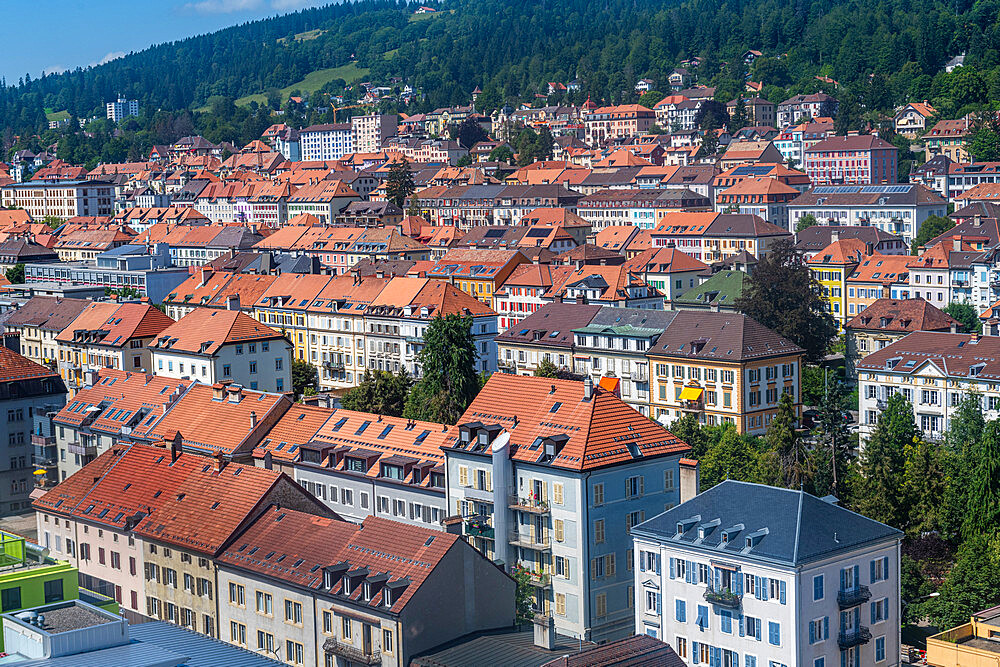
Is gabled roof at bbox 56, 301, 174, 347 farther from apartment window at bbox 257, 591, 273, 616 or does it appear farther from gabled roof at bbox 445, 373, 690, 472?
apartment window at bbox 257, 591, 273, 616

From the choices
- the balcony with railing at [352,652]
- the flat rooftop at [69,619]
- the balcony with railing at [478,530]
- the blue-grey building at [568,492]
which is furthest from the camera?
the balcony with railing at [478,530]

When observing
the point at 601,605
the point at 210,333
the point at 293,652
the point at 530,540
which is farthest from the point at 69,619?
the point at 210,333

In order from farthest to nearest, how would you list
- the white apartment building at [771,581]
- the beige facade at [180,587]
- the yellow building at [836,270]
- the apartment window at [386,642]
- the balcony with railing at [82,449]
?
the yellow building at [836,270] → the balcony with railing at [82,449] → the beige facade at [180,587] → the white apartment building at [771,581] → the apartment window at [386,642]

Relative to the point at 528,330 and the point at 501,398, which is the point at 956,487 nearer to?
the point at 501,398

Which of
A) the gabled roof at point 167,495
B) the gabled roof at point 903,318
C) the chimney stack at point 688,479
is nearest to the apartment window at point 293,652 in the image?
the gabled roof at point 167,495

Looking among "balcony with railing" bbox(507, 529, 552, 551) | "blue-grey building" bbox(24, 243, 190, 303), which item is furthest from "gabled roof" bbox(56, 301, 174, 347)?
"balcony with railing" bbox(507, 529, 552, 551)

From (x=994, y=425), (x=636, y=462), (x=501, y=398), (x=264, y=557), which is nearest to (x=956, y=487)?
(x=994, y=425)

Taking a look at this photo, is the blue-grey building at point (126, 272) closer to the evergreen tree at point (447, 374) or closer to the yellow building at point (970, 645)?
the evergreen tree at point (447, 374)
